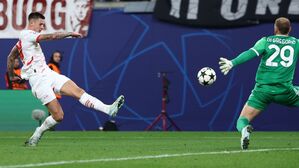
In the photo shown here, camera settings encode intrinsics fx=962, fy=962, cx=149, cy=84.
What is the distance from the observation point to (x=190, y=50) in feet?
82.7

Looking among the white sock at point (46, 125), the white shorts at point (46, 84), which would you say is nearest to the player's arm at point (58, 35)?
the white shorts at point (46, 84)

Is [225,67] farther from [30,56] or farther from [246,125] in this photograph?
[30,56]

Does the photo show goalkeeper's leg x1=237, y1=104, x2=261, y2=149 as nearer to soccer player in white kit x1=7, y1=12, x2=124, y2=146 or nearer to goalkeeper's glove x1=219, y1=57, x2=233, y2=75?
goalkeeper's glove x1=219, y1=57, x2=233, y2=75

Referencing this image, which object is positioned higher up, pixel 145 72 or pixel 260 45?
pixel 260 45

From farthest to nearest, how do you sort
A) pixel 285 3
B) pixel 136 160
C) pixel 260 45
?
pixel 285 3, pixel 260 45, pixel 136 160

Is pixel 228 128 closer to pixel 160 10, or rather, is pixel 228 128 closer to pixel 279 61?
pixel 160 10

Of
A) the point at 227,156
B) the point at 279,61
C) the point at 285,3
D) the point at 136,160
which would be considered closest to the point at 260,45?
the point at 279,61

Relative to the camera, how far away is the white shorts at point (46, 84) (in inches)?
585

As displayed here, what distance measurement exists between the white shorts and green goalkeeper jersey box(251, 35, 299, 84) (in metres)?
3.15

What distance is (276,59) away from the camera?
13.9 m

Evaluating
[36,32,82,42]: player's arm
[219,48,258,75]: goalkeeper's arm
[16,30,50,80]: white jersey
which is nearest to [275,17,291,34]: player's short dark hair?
[219,48,258,75]: goalkeeper's arm

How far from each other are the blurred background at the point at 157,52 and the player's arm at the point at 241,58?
10.9 metres

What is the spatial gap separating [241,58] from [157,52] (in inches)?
466

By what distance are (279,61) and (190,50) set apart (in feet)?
37.3
